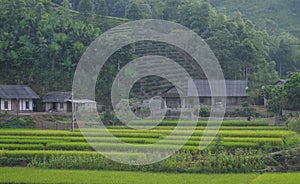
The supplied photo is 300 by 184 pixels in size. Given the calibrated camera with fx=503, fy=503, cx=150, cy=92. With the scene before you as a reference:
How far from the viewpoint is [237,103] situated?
5012 centimetres

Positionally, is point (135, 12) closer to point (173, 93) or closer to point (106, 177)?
point (173, 93)

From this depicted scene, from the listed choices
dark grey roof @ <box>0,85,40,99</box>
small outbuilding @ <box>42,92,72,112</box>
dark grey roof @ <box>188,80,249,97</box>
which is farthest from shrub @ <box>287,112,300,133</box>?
dark grey roof @ <box>0,85,40,99</box>

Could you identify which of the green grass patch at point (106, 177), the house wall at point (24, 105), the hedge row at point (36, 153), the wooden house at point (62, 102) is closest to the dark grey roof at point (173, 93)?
the wooden house at point (62, 102)

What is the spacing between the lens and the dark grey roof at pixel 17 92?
4428 centimetres

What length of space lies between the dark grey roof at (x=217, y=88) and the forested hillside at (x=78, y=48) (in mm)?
1745

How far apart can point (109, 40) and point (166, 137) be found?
24574 mm

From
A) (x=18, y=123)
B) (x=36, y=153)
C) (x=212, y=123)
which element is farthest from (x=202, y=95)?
(x=36, y=153)

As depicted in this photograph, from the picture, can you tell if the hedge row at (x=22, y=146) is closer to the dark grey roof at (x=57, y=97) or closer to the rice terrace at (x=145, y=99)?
the rice terrace at (x=145, y=99)

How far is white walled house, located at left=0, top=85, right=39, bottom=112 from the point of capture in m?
44.3

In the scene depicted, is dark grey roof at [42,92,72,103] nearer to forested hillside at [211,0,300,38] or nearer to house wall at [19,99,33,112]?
house wall at [19,99,33,112]

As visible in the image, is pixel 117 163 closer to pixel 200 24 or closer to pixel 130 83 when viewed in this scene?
pixel 130 83

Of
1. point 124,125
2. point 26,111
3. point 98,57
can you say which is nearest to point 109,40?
point 98,57

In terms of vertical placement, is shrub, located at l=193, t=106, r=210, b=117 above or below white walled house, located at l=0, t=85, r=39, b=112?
below

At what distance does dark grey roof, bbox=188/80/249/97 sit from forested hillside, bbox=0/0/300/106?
5.72ft
